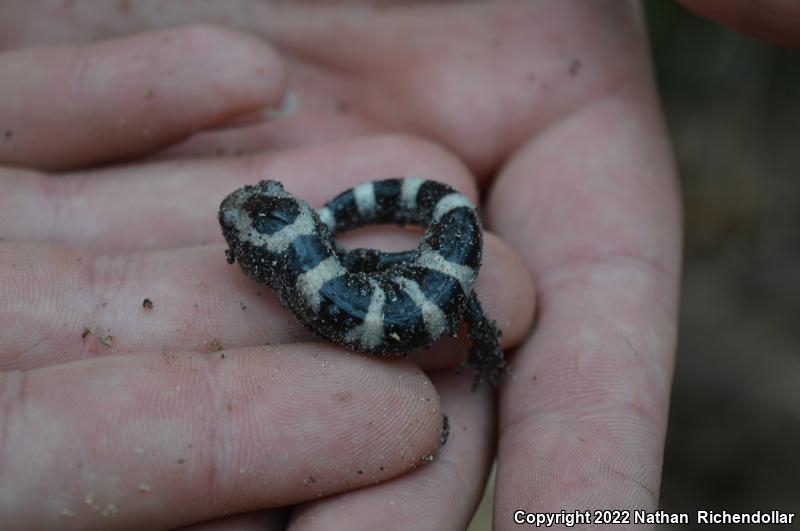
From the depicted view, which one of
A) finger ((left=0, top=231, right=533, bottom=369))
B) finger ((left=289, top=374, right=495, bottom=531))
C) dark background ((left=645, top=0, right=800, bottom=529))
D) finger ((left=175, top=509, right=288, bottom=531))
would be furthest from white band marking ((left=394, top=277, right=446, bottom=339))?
dark background ((left=645, top=0, right=800, bottom=529))

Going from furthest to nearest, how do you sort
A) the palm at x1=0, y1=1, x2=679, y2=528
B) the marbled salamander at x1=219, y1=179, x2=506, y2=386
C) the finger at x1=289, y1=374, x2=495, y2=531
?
the marbled salamander at x1=219, y1=179, x2=506, y2=386, the palm at x1=0, y1=1, x2=679, y2=528, the finger at x1=289, y1=374, x2=495, y2=531

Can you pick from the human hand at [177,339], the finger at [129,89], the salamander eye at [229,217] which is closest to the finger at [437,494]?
the human hand at [177,339]

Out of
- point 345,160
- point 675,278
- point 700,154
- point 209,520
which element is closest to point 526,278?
point 675,278

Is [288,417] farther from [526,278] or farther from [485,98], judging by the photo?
[485,98]

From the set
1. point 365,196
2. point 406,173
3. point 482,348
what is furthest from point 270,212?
point 482,348

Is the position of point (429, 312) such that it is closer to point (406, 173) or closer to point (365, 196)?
point (365, 196)

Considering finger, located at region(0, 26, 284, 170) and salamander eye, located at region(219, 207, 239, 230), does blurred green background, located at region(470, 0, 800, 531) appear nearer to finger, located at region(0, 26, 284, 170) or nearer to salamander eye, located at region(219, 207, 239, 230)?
salamander eye, located at region(219, 207, 239, 230)

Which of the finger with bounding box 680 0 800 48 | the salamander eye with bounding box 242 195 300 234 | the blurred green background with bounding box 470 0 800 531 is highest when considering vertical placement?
the finger with bounding box 680 0 800 48
